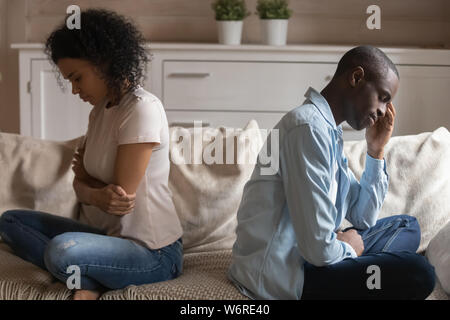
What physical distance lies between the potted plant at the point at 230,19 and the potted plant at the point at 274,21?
10 centimetres

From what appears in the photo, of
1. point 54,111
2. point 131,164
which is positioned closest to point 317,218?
point 131,164

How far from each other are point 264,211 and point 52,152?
0.78 metres

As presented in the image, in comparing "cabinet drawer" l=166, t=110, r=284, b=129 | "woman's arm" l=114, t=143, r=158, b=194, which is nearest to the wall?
"cabinet drawer" l=166, t=110, r=284, b=129

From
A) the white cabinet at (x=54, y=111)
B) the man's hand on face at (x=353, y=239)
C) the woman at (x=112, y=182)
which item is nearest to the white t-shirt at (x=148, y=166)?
the woman at (x=112, y=182)

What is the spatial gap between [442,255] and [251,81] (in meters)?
1.56

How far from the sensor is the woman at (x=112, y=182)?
151 cm

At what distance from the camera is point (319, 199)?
4.44 feet

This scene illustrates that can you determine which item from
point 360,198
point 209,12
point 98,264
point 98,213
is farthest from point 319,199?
point 209,12

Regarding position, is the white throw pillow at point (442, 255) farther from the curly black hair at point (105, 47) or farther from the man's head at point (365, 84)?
the curly black hair at point (105, 47)

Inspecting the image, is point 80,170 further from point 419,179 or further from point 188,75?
point 188,75

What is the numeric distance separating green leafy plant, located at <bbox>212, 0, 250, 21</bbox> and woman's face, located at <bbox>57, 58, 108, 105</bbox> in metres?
1.58

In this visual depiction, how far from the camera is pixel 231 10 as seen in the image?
310 cm

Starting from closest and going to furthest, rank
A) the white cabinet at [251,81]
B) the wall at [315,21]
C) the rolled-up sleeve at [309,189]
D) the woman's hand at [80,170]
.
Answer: the rolled-up sleeve at [309,189], the woman's hand at [80,170], the white cabinet at [251,81], the wall at [315,21]

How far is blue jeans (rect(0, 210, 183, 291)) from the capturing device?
1.48m
